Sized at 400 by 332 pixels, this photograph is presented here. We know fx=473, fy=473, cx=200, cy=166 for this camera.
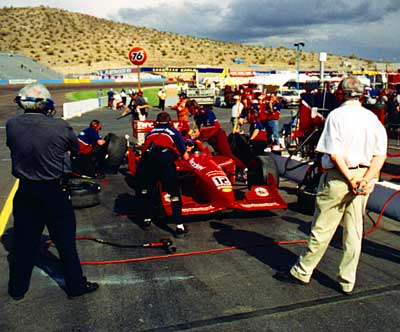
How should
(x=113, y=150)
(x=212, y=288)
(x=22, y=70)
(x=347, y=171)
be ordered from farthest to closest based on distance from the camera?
1. (x=22, y=70)
2. (x=113, y=150)
3. (x=212, y=288)
4. (x=347, y=171)

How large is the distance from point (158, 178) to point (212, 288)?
8.42 ft

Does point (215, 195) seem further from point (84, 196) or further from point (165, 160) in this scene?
point (84, 196)

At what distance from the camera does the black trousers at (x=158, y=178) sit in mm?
6293

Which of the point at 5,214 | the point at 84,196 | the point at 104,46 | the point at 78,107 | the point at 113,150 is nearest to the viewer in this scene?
the point at 5,214

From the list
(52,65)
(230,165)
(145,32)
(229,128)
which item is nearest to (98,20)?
(145,32)

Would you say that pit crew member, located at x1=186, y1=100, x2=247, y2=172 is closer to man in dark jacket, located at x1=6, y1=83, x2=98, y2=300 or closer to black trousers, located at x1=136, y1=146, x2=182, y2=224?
black trousers, located at x1=136, y1=146, x2=182, y2=224

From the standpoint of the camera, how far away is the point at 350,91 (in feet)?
13.9

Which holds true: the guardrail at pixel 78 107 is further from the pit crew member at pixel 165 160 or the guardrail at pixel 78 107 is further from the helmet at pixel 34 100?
the helmet at pixel 34 100

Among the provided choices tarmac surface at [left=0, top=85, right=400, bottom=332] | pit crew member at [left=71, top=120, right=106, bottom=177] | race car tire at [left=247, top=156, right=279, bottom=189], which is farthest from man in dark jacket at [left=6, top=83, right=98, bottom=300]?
pit crew member at [left=71, top=120, right=106, bottom=177]

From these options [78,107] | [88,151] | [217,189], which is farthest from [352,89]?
[78,107]

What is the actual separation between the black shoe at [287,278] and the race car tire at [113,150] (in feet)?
20.6

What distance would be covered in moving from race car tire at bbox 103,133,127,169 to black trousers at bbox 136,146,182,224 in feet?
10.9

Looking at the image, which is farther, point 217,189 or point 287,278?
point 217,189

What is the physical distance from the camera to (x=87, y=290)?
4.39 m
